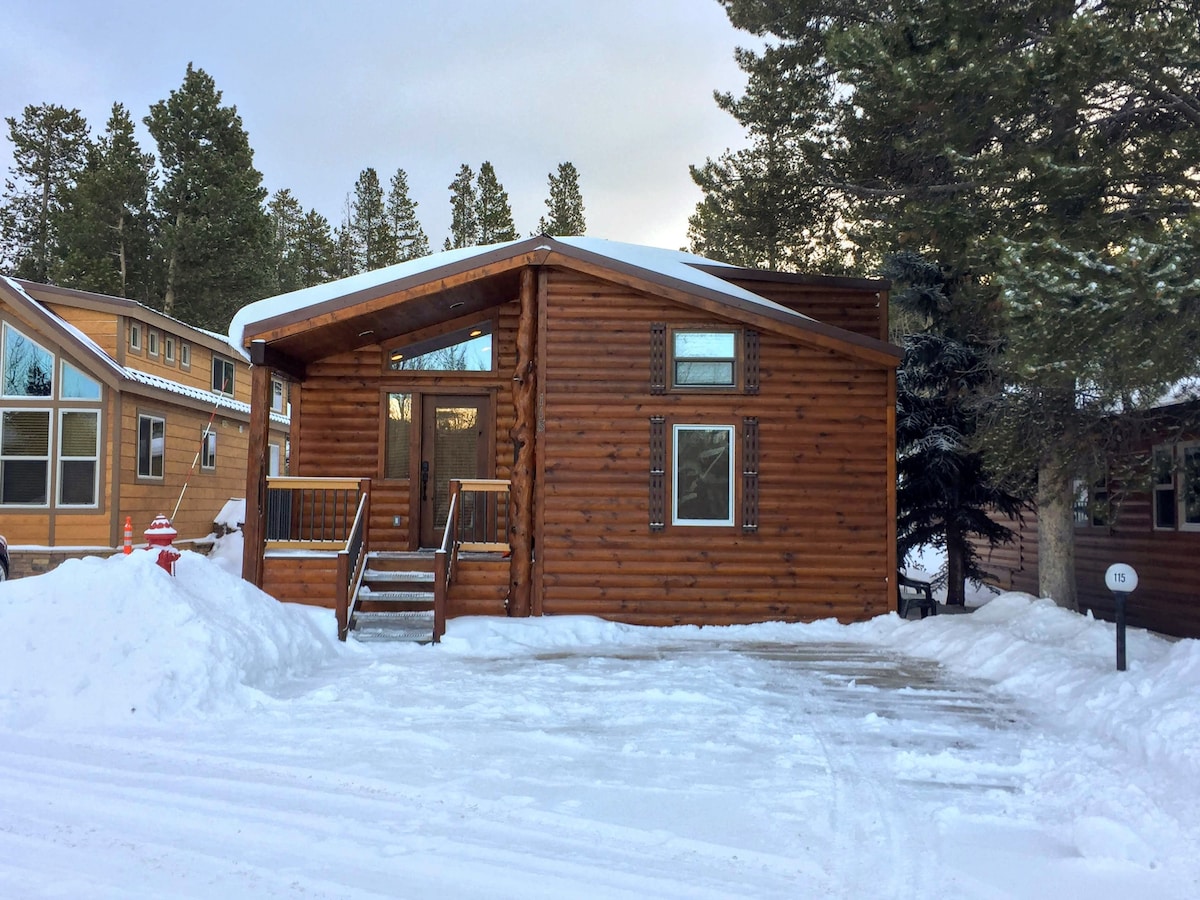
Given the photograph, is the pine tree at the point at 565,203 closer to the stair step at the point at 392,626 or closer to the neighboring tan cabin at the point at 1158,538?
the neighboring tan cabin at the point at 1158,538

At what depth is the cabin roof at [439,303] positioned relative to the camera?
396 inches

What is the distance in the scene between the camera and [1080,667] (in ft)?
23.4

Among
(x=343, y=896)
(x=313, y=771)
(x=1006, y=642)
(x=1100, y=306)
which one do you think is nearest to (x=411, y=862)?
(x=343, y=896)

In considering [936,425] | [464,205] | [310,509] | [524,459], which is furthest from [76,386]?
[464,205]

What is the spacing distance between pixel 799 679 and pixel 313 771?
14.2 feet

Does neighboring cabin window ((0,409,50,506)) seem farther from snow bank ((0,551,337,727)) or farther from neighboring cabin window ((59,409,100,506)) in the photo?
snow bank ((0,551,337,727))

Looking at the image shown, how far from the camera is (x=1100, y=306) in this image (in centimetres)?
636

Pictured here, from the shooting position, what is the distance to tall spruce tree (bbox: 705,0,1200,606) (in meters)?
6.62

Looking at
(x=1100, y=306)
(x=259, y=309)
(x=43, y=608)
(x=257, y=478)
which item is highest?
(x=259, y=309)

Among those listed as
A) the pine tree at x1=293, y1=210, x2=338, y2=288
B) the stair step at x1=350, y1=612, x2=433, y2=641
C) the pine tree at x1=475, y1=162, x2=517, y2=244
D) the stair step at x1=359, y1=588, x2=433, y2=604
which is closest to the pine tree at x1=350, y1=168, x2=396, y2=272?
the pine tree at x1=293, y1=210, x2=338, y2=288

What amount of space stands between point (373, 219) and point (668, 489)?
2971cm

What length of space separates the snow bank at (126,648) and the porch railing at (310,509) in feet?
8.63

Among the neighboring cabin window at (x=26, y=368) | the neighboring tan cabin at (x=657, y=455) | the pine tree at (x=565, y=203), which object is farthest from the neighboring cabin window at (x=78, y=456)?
the pine tree at (x=565, y=203)

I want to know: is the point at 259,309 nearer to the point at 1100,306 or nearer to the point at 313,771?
the point at 313,771
